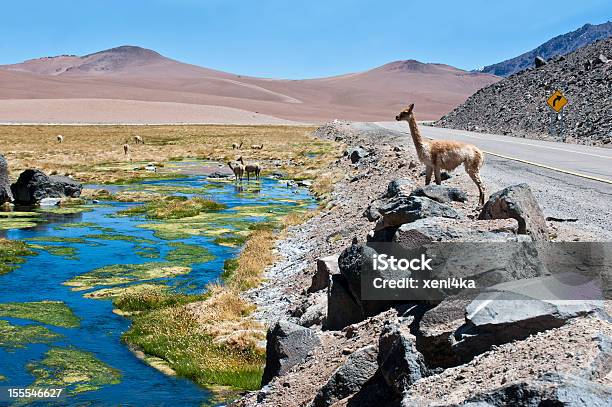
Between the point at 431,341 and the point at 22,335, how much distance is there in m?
8.94

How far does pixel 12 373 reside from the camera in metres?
10.5

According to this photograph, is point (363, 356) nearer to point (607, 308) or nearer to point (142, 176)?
point (607, 308)

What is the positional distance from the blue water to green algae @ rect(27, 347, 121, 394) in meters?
0.14

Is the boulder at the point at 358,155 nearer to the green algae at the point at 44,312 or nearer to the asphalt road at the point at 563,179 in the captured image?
the asphalt road at the point at 563,179

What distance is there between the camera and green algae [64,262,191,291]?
A: 53.1 feet

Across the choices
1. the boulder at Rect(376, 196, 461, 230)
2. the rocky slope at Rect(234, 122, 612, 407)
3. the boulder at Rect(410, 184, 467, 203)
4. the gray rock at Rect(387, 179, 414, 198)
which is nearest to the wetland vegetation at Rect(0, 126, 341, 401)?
the rocky slope at Rect(234, 122, 612, 407)

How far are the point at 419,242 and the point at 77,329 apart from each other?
7784 millimetres

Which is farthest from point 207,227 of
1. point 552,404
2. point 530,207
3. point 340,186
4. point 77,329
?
point 552,404

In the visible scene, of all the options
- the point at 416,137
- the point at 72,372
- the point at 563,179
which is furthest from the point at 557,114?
the point at 72,372

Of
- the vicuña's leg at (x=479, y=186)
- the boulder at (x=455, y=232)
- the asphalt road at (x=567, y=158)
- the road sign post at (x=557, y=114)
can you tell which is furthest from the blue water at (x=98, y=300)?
the road sign post at (x=557, y=114)

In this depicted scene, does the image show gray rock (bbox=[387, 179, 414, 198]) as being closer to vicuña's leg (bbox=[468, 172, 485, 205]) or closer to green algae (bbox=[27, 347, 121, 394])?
vicuña's leg (bbox=[468, 172, 485, 205])

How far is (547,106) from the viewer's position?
186ft

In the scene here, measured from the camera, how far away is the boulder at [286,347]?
889 cm

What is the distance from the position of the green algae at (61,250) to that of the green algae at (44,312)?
464cm
